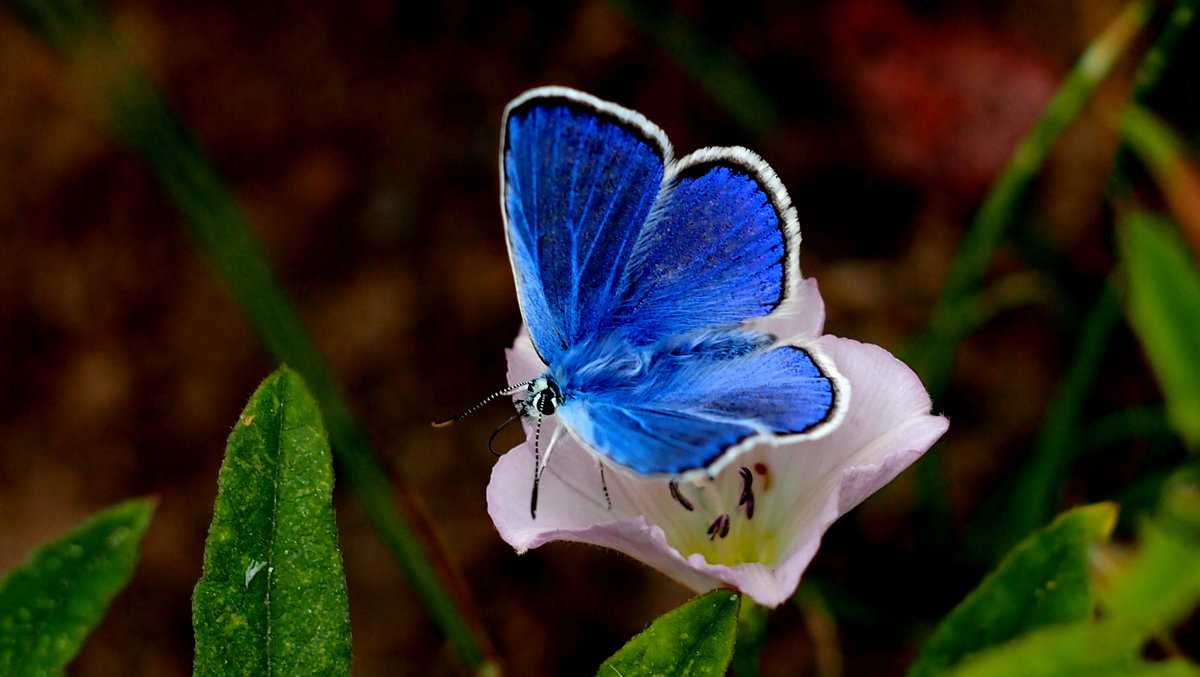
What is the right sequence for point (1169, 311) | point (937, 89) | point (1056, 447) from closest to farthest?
point (1169, 311), point (1056, 447), point (937, 89)

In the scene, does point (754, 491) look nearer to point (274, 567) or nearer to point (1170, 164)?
point (274, 567)

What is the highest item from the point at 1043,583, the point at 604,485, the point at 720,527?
the point at 604,485

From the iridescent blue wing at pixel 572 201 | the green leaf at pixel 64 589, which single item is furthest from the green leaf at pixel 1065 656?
the green leaf at pixel 64 589

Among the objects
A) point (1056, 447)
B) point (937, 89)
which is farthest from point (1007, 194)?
point (937, 89)

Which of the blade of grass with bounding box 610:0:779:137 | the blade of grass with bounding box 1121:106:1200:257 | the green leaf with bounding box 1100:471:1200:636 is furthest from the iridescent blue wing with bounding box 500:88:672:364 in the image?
the blade of grass with bounding box 610:0:779:137

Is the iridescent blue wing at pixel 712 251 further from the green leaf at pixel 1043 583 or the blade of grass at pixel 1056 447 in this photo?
the blade of grass at pixel 1056 447

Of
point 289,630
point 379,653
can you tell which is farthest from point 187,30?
point 289,630
